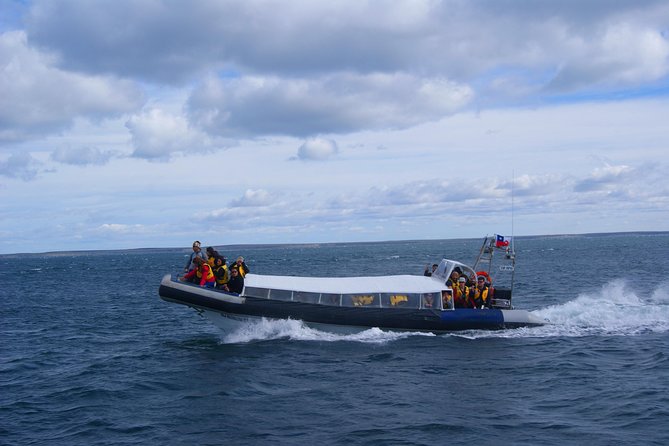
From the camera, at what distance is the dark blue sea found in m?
14.4

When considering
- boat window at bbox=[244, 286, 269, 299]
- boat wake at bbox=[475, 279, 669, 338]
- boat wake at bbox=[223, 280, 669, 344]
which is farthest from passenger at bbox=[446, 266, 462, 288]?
boat window at bbox=[244, 286, 269, 299]

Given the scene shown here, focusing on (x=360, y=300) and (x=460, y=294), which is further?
(x=460, y=294)

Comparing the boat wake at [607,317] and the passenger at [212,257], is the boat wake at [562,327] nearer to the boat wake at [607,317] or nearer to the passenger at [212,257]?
the boat wake at [607,317]

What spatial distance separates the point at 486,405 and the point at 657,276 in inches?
1710

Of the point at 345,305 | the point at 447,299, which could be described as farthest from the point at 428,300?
the point at 345,305

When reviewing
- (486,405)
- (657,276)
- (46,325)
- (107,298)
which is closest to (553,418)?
(486,405)

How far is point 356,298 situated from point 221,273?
5.13 m

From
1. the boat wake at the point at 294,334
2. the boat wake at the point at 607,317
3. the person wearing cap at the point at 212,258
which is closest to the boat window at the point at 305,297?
the boat wake at the point at 294,334

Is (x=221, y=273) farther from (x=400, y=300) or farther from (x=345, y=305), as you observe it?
(x=400, y=300)

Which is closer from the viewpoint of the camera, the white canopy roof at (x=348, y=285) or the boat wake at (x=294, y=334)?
the boat wake at (x=294, y=334)

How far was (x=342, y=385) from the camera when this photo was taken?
18.1 meters

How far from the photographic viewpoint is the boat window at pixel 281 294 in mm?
23531

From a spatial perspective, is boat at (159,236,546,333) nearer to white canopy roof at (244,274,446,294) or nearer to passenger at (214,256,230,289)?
white canopy roof at (244,274,446,294)

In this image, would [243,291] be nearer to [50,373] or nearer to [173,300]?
[173,300]
